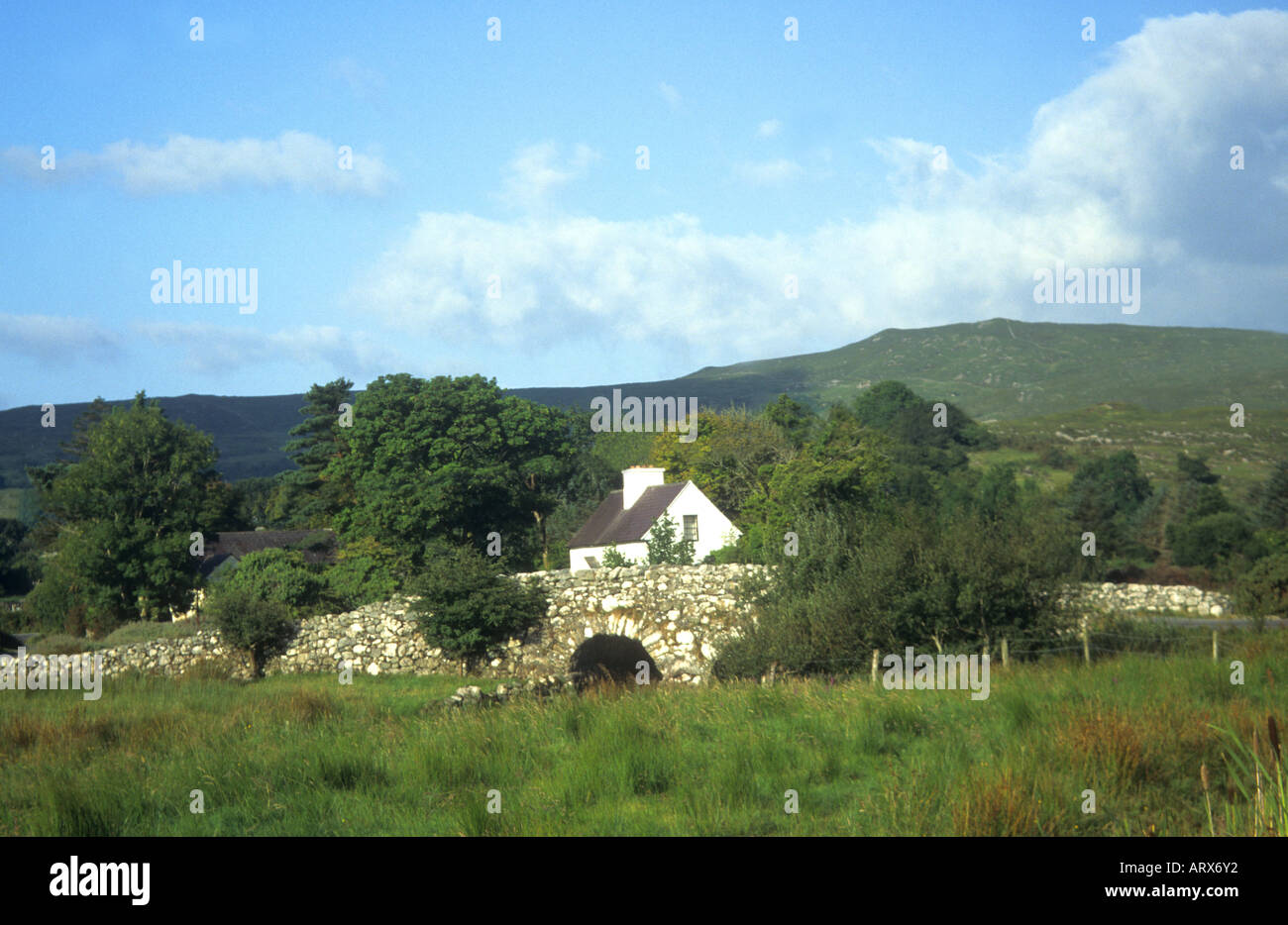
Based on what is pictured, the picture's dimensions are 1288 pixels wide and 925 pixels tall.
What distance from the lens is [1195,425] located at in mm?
119125

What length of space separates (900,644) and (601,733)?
10.4m

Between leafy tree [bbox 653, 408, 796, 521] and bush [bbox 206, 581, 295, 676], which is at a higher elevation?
leafy tree [bbox 653, 408, 796, 521]

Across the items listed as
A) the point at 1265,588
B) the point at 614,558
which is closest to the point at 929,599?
the point at 1265,588

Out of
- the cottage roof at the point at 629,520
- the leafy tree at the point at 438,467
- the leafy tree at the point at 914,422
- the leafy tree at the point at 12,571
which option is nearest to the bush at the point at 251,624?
the leafy tree at the point at 438,467

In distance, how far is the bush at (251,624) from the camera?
29.6 meters

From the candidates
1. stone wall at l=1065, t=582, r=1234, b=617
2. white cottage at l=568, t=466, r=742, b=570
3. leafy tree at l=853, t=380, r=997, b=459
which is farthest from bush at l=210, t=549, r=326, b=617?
leafy tree at l=853, t=380, r=997, b=459

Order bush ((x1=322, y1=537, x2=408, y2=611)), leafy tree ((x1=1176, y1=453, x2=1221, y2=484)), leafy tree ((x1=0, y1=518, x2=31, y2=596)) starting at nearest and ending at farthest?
bush ((x1=322, y1=537, x2=408, y2=611)) < leafy tree ((x1=0, y1=518, x2=31, y2=596)) < leafy tree ((x1=1176, y1=453, x2=1221, y2=484))

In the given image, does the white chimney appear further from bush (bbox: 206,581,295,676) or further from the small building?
bush (bbox: 206,581,295,676)

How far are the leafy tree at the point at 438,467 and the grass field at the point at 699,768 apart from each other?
93.2ft

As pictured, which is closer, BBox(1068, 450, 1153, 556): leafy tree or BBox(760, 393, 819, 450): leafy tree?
BBox(1068, 450, 1153, 556): leafy tree

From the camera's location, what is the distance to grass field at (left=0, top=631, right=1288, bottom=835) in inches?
283

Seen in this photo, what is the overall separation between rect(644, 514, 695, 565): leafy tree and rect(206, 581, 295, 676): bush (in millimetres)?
17336

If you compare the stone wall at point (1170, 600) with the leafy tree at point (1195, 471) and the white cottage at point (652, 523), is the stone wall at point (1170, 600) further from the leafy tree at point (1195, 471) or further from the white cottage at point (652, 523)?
the leafy tree at point (1195, 471)
